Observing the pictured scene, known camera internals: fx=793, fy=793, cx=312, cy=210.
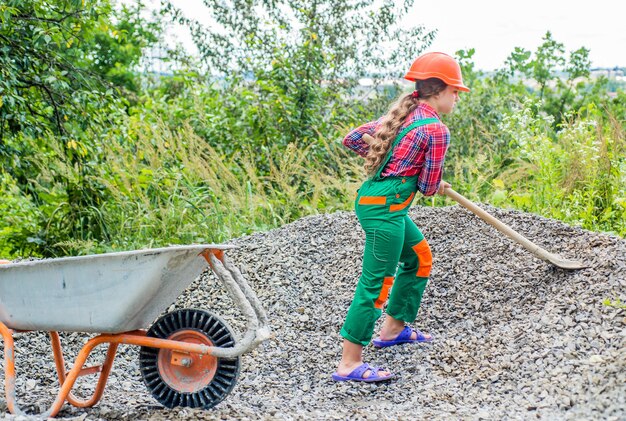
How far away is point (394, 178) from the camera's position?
355cm

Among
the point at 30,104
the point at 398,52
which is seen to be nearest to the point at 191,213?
the point at 30,104

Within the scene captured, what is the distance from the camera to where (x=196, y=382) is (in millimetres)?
3107

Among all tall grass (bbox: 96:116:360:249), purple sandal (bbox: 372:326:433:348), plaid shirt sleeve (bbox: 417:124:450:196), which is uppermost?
plaid shirt sleeve (bbox: 417:124:450:196)

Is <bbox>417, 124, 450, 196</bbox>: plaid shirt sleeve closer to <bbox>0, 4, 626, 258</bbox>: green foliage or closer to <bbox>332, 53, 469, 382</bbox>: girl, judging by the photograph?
<bbox>332, 53, 469, 382</bbox>: girl

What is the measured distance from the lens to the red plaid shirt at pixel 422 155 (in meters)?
3.48

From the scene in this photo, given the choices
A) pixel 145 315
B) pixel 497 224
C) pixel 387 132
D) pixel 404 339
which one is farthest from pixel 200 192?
pixel 145 315

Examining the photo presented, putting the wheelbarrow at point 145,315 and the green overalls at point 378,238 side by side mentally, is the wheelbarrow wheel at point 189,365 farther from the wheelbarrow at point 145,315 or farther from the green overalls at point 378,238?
the green overalls at point 378,238

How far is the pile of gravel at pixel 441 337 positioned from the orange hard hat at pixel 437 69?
1240 millimetres

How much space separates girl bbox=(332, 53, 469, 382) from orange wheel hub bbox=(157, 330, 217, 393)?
0.81m

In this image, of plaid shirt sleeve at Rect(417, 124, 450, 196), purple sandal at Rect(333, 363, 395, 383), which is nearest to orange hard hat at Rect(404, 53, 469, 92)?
plaid shirt sleeve at Rect(417, 124, 450, 196)

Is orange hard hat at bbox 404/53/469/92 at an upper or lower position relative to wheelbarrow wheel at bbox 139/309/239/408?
upper

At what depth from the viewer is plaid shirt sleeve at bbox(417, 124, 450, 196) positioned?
3.48 m

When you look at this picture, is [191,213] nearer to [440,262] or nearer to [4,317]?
[440,262]

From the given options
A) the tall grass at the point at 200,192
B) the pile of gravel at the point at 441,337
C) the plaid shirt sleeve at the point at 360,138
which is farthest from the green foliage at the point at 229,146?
the plaid shirt sleeve at the point at 360,138
